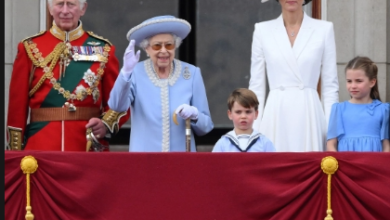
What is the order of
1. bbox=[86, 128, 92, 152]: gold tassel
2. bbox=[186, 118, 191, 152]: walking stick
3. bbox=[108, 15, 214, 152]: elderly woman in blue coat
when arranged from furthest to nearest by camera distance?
1. bbox=[86, 128, 92, 152]: gold tassel
2. bbox=[108, 15, 214, 152]: elderly woman in blue coat
3. bbox=[186, 118, 191, 152]: walking stick

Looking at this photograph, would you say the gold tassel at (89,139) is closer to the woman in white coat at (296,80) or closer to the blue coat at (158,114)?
the blue coat at (158,114)

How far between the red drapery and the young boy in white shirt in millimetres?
469

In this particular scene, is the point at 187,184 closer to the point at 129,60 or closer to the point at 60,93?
the point at 129,60

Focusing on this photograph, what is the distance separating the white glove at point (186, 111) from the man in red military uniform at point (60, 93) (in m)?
0.46

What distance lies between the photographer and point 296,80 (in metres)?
6.51

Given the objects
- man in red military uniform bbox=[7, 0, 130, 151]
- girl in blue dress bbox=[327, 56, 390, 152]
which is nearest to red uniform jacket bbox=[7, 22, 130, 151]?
man in red military uniform bbox=[7, 0, 130, 151]

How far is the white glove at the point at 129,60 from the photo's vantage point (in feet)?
19.6

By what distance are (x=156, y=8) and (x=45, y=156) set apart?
281 cm

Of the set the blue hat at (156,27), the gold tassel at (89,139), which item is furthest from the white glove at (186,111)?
the gold tassel at (89,139)

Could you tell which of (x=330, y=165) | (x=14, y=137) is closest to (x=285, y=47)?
(x=330, y=165)

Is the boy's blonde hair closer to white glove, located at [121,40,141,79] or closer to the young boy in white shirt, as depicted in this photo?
the young boy in white shirt

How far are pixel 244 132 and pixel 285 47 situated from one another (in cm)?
65

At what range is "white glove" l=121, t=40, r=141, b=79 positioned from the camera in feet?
19.6

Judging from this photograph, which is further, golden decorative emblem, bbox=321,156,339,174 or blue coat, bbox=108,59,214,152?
blue coat, bbox=108,59,214,152
